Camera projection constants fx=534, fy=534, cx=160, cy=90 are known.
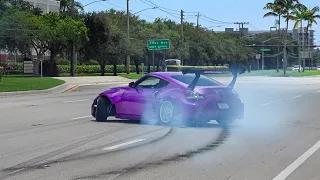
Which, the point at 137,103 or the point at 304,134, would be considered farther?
the point at 137,103

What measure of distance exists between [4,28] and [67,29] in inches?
230

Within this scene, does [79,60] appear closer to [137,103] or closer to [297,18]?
[297,18]

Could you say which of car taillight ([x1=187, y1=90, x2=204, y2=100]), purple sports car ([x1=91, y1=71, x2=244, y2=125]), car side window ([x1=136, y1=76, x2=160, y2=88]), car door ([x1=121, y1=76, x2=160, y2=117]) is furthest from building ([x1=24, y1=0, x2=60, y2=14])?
car taillight ([x1=187, y1=90, x2=204, y2=100])

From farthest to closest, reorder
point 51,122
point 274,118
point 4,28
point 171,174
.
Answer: point 4,28 → point 274,118 → point 51,122 → point 171,174

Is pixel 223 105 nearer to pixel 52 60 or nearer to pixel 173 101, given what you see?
pixel 173 101

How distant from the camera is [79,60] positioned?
8881cm

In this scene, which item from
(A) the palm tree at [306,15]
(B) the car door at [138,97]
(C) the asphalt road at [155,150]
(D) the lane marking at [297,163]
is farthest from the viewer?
(A) the palm tree at [306,15]

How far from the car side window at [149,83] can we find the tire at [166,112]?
2.39 feet

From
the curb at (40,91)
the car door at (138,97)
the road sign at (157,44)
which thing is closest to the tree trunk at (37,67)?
the road sign at (157,44)

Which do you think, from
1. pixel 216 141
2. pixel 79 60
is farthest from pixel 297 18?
pixel 216 141

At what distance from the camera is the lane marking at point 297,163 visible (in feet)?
24.6

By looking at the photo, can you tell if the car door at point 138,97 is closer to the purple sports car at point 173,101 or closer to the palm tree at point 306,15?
the purple sports car at point 173,101

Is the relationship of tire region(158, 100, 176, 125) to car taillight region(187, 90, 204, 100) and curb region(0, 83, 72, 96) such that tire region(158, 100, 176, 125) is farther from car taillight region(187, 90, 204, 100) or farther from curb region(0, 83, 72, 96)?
curb region(0, 83, 72, 96)

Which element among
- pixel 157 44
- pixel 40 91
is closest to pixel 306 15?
pixel 157 44
